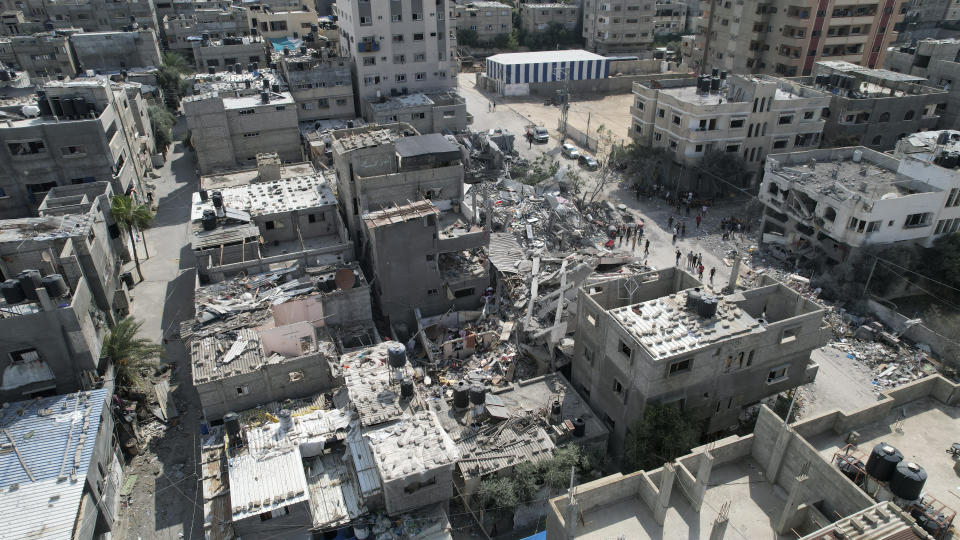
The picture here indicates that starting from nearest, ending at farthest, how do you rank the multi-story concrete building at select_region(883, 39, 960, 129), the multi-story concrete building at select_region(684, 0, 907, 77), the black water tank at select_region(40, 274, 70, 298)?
the black water tank at select_region(40, 274, 70, 298), the multi-story concrete building at select_region(883, 39, 960, 129), the multi-story concrete building at select_region(684, 0, 907, 77)

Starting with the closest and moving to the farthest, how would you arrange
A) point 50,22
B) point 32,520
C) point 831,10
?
point 32,520 → point 831,10 → point 50,22

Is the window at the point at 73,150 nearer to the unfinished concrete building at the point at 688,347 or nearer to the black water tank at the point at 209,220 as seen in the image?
the black water tank at the point at 209,220

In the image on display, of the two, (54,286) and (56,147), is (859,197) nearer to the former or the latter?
(54,286)

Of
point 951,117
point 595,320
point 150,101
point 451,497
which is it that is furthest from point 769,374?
point 150,101

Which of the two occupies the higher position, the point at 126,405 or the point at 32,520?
the point at 32,520

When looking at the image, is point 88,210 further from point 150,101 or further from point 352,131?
point 150,101

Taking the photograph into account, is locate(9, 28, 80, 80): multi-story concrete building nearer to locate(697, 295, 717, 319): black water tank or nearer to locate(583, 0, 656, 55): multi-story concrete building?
locate(697, 295, 717, 319): black water tank

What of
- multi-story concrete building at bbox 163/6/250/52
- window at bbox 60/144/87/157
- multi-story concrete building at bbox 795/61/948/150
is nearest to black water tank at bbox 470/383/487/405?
window at bbox 60/144/87/157
